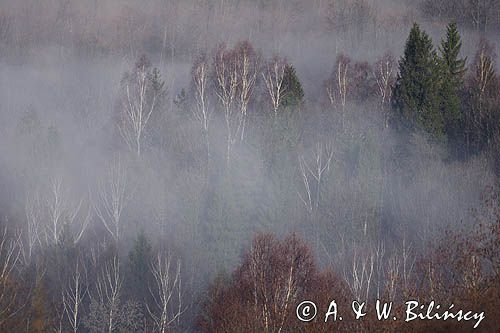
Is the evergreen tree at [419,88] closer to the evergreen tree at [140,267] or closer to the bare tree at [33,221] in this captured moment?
the evergreen tree at [140,267]

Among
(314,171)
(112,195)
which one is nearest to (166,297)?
(112,195)

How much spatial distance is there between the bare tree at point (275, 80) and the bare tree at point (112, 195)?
12.1 m

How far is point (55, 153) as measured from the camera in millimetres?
55969

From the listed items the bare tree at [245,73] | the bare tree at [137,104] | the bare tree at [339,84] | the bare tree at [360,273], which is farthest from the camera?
the bare tree at [339,84]

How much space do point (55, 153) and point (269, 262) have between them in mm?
28427

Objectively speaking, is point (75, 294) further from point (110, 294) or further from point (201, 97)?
point (201, 97)

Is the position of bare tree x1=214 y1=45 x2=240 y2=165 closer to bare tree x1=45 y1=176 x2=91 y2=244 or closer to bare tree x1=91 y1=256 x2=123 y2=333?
bare tree x1=45 y1=176 x2=91 y2=244

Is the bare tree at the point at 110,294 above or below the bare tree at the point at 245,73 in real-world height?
below

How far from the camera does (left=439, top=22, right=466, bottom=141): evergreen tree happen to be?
49438 mm

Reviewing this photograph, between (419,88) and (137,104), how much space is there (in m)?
21.4

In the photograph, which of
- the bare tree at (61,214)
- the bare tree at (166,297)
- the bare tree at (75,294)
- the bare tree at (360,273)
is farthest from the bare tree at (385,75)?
the bare tree at (75,294)

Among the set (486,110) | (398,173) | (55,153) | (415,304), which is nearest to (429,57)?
(486,110)

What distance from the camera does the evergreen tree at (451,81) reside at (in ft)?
162

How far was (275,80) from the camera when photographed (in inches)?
2185
